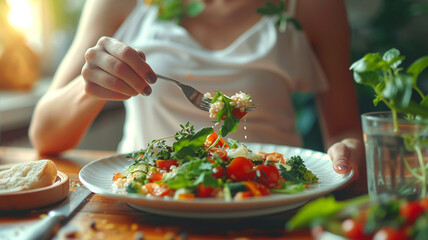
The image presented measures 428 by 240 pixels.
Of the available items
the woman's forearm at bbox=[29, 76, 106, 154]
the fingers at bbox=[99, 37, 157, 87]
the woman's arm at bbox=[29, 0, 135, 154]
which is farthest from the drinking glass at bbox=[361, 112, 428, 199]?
the woman's forearm at bbox=[29, 76, 106, 154]

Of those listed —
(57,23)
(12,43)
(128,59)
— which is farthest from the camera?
(57,23)

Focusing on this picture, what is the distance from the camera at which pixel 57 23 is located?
3.84 m

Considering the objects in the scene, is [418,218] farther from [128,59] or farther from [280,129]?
[280,129]

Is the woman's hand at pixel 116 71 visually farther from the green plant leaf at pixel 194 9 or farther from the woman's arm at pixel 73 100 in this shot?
the green plant leaf at pixel 194 9

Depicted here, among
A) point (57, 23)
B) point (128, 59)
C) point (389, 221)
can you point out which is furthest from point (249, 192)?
point (57, 23)

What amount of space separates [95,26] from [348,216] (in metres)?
1.67

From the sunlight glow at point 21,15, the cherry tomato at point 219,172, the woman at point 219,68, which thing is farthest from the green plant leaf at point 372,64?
the sunlight glow at point 21,15

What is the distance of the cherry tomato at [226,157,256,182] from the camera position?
1025mm

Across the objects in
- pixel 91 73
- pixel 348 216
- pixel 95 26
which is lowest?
pixel 348 216

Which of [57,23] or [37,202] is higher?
[57,23]

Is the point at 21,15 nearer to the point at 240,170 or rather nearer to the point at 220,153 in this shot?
the point at 220,153

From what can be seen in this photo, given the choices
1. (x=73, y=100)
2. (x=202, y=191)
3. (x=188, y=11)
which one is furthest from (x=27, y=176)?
(x=188, y=11)

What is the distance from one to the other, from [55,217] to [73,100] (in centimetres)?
96

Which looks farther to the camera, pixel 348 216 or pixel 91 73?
pixel 91 73
